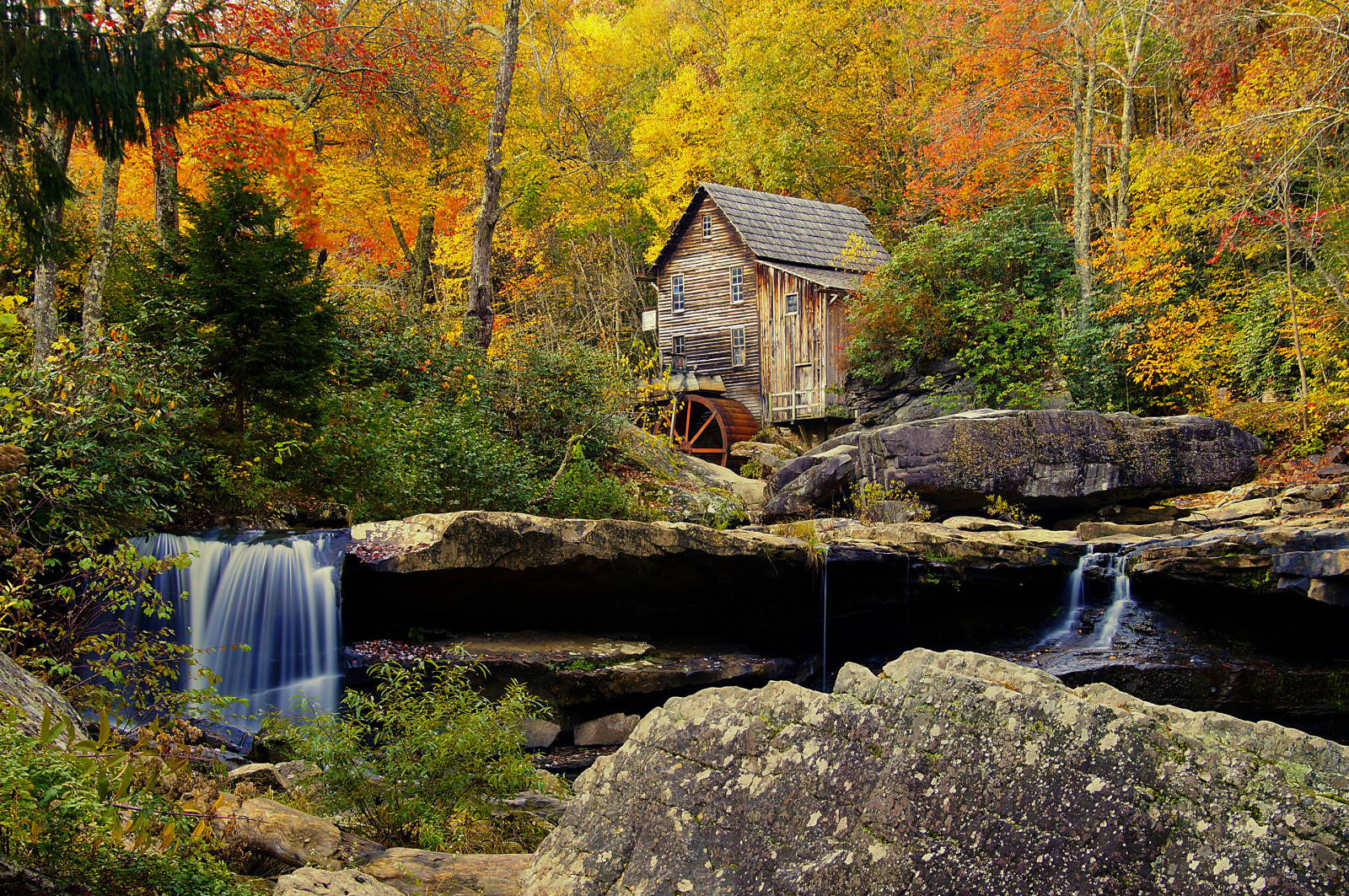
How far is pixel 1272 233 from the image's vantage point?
18.7 meters

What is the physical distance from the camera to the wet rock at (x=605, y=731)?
32.1 feet

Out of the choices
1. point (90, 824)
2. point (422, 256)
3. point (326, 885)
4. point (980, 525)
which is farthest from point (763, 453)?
point (90, 824)

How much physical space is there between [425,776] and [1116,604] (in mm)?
9587

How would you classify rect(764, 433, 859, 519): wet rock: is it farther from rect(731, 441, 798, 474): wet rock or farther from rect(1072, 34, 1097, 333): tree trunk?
rect(1072, 34, 1097, 333): tree trunk

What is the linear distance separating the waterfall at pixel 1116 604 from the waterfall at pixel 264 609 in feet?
29.7

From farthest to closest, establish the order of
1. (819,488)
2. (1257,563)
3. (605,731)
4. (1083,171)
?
(1083,171) < (819,488) < (1257,563) < (605,731)

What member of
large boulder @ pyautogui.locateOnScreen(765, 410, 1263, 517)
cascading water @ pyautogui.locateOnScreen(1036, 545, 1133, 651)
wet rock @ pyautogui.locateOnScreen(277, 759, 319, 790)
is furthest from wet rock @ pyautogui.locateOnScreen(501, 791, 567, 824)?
large boulder @ pyautogui.locateOnScreen(765, 410, 1263, 517)

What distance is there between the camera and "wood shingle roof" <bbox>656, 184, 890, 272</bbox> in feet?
92.1

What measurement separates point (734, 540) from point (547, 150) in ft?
67.6

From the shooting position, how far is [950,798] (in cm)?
291

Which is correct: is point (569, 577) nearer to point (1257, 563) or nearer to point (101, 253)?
point (101, 253)

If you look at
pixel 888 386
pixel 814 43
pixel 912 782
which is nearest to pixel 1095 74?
pixel 888 386

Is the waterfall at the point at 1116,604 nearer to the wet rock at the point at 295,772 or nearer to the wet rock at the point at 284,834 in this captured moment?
the wet rock at the point at 295,772

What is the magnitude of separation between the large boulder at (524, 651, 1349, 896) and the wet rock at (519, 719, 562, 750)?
610cm
